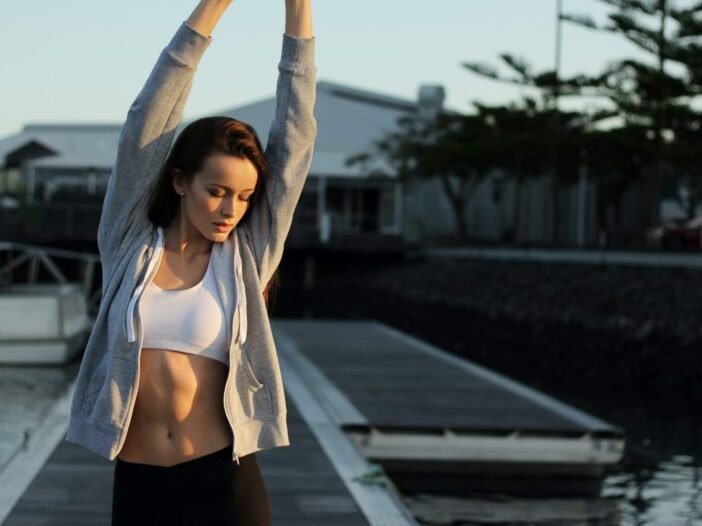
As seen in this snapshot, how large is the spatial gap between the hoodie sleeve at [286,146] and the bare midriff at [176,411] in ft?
0.85

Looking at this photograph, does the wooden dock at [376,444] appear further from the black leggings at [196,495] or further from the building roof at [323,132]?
the building roof at [323,132]

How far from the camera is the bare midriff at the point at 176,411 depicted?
2836 millimetres

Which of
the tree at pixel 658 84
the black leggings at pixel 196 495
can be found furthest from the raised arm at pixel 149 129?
the tree at pixel 658 84

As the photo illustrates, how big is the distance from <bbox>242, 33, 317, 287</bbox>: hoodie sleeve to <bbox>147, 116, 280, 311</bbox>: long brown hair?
27 mm

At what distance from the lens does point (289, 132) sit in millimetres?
2941

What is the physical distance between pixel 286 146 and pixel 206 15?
29 cm

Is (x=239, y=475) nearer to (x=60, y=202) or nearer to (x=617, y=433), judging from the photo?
(x=617, y=433)

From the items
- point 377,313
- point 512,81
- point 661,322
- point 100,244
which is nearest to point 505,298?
point 377,313

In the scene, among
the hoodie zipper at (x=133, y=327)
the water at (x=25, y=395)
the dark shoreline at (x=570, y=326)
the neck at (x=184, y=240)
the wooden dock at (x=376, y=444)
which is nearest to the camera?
the hoodie zipper at (x=133, y=327)

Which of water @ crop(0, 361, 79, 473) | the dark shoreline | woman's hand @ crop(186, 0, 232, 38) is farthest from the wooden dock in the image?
woman's hand @ crop(186, 0, 232, 38)

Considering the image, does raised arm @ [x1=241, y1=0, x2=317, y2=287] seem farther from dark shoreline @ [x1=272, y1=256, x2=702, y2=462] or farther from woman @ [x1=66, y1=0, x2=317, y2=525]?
dark shoreline @ [x1=272, y1=256, x2=702, y2=462]

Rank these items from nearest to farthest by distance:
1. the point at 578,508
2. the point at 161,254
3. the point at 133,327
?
the point at 133,327
the point at 161,254
the point at 578,508

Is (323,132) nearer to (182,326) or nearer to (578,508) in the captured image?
(578,508)

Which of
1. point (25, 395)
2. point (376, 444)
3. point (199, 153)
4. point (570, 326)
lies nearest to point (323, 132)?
point (570, 326)
